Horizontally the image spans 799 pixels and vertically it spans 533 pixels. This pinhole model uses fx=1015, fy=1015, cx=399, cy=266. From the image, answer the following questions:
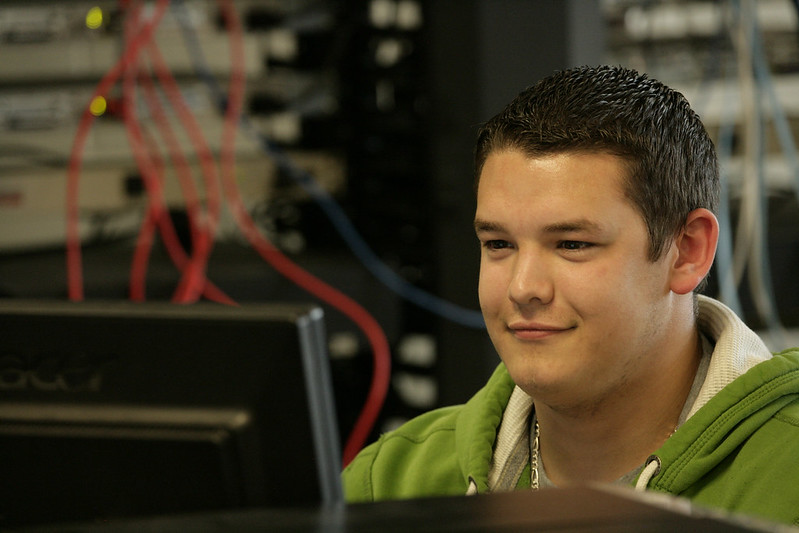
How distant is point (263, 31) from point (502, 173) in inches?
42.9

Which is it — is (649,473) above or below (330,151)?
below

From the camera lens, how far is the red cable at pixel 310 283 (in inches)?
76.4

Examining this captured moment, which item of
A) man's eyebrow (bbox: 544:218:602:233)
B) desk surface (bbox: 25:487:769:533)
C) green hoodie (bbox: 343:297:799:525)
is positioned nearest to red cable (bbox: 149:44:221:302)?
green hoodie (bbox: 343:297:799:525)

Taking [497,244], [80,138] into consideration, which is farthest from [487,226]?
[80,138]

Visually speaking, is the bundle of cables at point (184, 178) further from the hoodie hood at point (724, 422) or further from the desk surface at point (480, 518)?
the desk surface at point (480, 518)

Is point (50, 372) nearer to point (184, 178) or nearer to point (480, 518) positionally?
point (480, 518)

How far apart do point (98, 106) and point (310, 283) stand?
537 millimetres

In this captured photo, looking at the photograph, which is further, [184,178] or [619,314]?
[184,178]

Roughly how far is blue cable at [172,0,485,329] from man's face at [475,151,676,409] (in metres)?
0.82

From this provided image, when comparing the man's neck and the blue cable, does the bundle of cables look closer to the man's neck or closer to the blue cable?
the blue cable

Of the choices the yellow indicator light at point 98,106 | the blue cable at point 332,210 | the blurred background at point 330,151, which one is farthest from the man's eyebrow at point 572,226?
the yellow indicator light at point 98,106

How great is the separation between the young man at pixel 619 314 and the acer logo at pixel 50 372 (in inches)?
20.9

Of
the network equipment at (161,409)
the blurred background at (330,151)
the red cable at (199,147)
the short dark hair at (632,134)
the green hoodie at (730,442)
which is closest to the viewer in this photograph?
the network equipment at (161,409)

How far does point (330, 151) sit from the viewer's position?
2100 mm
